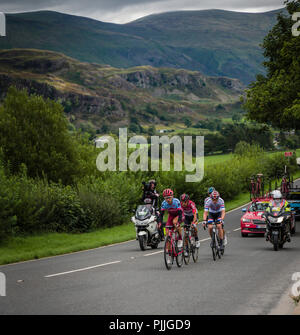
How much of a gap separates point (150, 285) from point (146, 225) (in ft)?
25.8

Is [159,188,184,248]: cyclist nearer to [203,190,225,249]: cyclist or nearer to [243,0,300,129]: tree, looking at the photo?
[203,190,225,249]: cyclist

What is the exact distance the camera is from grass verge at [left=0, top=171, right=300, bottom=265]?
21578 mm

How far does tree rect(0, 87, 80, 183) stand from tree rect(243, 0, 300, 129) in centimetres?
1600

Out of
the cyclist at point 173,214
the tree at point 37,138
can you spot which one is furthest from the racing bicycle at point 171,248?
the tree at point 37,138

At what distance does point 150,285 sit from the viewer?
12.4m

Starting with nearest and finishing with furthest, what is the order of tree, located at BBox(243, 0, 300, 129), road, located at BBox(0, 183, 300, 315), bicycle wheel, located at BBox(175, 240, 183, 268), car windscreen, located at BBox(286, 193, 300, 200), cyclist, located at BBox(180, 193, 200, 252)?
road, located at BBox(0, 183, 300, 315)
bicycle wheel, located at BBox(175, 240, 183, 268)
cyclist, located at BBox(180, 193, 200, 252)
car windscreen, located at BBox(286, 193, 300, 200)
tree, located at BBox(243, 0, 300, 129)

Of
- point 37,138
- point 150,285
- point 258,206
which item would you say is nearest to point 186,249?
point 150,285

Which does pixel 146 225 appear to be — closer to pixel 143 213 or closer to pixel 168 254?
pixel 143 213

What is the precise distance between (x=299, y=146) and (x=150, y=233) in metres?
141

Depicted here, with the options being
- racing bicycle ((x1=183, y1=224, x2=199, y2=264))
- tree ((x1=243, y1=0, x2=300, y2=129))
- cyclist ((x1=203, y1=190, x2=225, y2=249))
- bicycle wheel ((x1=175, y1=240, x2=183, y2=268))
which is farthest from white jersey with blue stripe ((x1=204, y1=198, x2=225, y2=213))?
tree ((x1=243, y1=0, x2=300, y2=129))

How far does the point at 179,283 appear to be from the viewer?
12.6 m

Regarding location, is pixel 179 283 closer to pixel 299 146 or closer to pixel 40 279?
pixel 40 279

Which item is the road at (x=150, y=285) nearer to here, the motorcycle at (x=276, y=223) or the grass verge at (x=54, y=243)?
the motorcycle at (x=276, y=223)

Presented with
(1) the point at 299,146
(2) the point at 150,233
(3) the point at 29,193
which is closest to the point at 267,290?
(2) the point at 150,233
